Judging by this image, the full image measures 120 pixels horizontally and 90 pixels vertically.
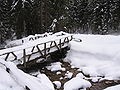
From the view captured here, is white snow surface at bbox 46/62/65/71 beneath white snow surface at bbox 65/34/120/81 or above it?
beneath

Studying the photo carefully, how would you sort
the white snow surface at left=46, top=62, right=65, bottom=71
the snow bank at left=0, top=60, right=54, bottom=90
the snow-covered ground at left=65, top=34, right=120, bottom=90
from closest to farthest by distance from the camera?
the snow bank at left=0, top=60, right=54, bottom=90, the snow-covered ground at left=65, top=34, right=120, bottom=90, the white snow surface at left=46, top=62, right=65, bottom=71

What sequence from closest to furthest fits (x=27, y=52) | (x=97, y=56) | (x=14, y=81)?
(x=14, y=81), (x=27, y=52), (x=97, y=56)

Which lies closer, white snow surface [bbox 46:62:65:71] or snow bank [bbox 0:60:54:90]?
snow bank [bbox 0:60:54:90]

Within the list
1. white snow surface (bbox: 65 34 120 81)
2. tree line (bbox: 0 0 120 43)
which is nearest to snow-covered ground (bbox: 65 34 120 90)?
white snow surface (bbox: 65 34 120 81)

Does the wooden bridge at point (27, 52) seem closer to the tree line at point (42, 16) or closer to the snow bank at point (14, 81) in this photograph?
the snow bank at point (14, 81)

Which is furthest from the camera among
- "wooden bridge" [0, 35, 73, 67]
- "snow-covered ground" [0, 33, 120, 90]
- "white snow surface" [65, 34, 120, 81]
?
"white snow surface" [65, 34, 120, 81]

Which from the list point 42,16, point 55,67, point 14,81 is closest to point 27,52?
point 55,67

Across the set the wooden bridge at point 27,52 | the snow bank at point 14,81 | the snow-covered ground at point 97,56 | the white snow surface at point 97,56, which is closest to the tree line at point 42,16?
the snow-covered ground at point 97,56

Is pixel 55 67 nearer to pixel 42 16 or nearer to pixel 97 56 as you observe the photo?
pixel 97 56

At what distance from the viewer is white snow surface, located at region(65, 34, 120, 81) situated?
1448 centimetres

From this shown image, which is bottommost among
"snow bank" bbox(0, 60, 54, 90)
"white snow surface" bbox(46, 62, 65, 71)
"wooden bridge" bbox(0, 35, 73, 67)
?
"white snow surface" bbox(46, 62, 65, 71)

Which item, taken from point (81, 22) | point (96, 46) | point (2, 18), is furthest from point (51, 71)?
point (81, 22)

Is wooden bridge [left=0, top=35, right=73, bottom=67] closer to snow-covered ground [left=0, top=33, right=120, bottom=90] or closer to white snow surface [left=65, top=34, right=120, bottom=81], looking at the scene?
snow-covered ground [left=0, top=33, right=120, bottom=90]

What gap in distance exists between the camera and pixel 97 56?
1602 cm
